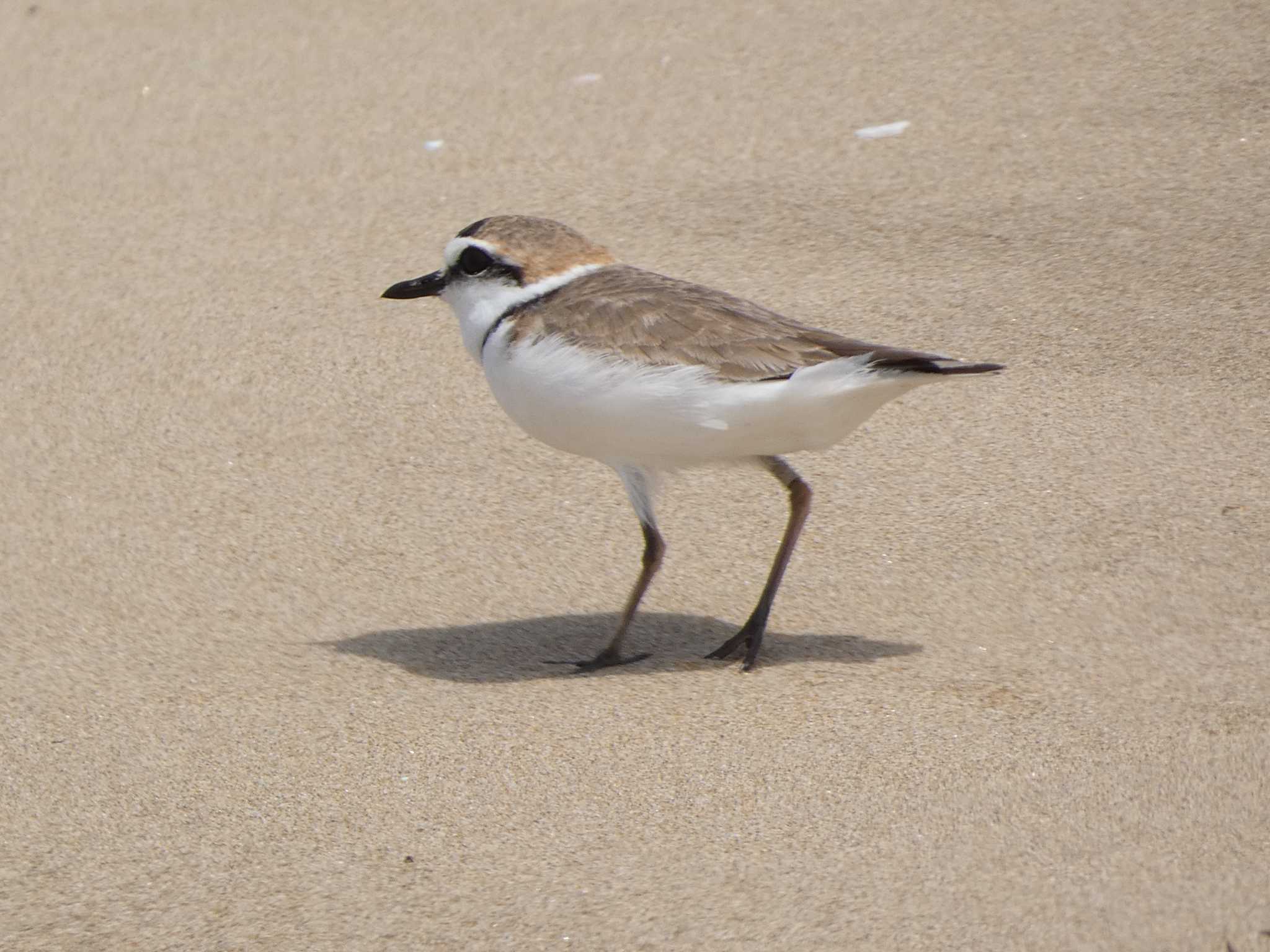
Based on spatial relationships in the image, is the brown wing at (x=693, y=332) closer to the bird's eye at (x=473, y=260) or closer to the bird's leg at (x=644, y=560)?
the bird's eye at (x=473, y=260)

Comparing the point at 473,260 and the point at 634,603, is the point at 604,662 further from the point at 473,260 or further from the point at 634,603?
the point at 473,260

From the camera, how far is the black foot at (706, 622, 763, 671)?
378 cm

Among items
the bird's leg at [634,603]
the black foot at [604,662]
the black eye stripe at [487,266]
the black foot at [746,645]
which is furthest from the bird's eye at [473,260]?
the black foot at [746,645]

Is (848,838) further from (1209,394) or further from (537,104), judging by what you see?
(537,104)

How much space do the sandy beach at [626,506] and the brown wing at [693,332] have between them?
0.73 metres

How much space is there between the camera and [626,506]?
15.4 ft

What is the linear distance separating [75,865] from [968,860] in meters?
1.71

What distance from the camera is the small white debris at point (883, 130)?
6.14m

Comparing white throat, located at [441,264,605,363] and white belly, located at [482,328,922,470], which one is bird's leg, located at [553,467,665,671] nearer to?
white belly, located at [482,328,922,470]

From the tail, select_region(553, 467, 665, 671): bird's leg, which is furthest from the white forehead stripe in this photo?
the tail

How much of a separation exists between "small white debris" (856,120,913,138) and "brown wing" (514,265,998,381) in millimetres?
2457

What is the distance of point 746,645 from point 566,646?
48cm

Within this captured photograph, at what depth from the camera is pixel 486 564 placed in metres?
4.41

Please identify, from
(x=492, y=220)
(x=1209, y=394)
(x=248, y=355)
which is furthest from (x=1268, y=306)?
(x=248, y=355)
